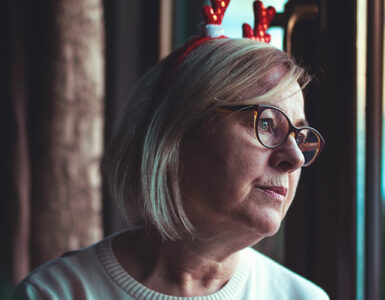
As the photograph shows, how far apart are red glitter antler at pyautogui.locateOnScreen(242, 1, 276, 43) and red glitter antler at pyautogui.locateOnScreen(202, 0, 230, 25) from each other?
8 cm

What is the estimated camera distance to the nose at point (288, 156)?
3.23 ft

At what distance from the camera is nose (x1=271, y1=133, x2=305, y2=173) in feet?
3.23

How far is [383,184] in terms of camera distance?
1.10m

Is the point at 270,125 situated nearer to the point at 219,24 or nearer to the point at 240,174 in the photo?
the point at 240,174

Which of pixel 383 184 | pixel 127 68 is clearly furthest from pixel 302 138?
pixel 127 68

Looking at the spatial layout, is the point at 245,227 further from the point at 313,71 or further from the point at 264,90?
the point at 313,71

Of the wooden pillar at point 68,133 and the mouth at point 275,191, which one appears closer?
the mouth at point 275,191

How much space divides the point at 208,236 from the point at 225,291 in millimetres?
195

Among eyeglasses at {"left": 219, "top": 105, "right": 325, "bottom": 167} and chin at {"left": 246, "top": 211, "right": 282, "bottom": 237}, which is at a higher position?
eyeglasses at {"left": 219, "top": 105, "right": 325, "bottom": 167}

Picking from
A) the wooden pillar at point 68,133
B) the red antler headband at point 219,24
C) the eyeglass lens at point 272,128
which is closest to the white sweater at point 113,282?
the eyeglass lens at point 272,128

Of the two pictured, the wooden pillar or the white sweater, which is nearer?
the white sweater

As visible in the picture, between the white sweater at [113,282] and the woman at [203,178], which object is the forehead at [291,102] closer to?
the woman at [203,178]

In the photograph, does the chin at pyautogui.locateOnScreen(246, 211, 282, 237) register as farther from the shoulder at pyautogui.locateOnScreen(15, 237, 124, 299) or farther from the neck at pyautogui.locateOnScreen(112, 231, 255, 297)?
the shoulder at pyautogui.locateOnScreen(15, 237, 124, 299)

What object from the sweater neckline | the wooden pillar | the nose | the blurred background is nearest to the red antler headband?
the nose
